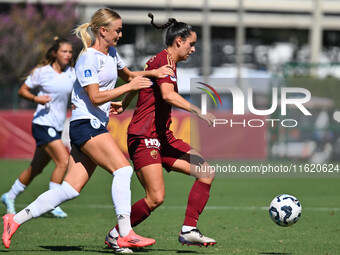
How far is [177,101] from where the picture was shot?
695 cm

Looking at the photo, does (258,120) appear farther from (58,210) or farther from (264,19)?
(264,19)

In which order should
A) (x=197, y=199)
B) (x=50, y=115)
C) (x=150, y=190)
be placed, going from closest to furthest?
(x=150, y=190) → (x=197, y=199) → (x=50, y=115)

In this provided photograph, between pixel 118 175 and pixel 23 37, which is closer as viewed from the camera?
pixel 118 175

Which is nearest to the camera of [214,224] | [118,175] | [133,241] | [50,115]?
[133,241]

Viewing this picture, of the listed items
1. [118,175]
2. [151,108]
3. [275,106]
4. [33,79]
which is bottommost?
[275,106]

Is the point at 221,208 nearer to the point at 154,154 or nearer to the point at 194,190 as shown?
the point at 194,190

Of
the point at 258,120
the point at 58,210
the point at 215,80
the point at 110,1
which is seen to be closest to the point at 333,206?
the point at 58,210

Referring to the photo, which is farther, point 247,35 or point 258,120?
point 247,35

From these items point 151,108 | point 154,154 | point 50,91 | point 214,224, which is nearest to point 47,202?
point 154,154

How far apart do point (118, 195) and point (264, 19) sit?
141ft

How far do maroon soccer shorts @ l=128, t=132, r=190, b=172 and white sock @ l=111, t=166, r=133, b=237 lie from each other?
28 centimetres

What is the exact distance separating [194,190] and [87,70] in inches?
64.0

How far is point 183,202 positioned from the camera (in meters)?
12.4

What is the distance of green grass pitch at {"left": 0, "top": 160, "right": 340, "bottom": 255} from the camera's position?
759 centimetres
